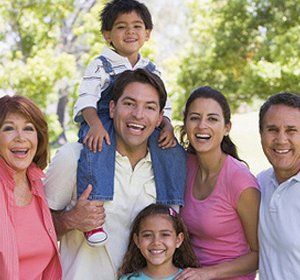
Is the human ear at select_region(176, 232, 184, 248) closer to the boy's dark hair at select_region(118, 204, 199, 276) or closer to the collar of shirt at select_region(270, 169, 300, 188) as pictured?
the boy's dark hair at select_region(118, 204, 199, 276)

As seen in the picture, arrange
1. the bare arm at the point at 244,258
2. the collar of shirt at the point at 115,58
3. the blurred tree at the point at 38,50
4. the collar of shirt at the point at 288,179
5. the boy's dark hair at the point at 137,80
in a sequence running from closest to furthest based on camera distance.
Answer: the collar of shirt at the point at 288,179 → the bare arm at the point at 244,258 → the boy's dark hair at the point at 137,80 → the collar of shirt at the point at 115,58 → the blurred tree at the point at 38,50

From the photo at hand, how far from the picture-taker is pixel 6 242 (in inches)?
116

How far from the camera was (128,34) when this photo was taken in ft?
14.1

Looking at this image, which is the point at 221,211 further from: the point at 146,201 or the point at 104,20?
the point at 104,20

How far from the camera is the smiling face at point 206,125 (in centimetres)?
353

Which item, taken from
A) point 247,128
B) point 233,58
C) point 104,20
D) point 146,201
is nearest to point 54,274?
point 146,201

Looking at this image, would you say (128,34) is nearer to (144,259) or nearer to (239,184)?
(239,184)

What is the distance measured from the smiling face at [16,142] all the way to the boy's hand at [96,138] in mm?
384

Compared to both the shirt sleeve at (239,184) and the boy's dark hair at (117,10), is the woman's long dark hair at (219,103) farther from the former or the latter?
the boy's dark hair at (117,10)

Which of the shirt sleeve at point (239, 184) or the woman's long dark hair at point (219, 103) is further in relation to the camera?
the woman's long dark hair at point (219, 103)

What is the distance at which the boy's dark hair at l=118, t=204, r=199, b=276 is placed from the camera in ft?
11.4

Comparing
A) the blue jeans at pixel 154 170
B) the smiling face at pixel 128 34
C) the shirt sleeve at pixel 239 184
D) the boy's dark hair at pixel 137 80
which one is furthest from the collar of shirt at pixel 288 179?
the smiling face at pixel 128 34

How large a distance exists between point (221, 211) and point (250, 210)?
168 mm

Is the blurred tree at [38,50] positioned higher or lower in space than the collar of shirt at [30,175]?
higher
